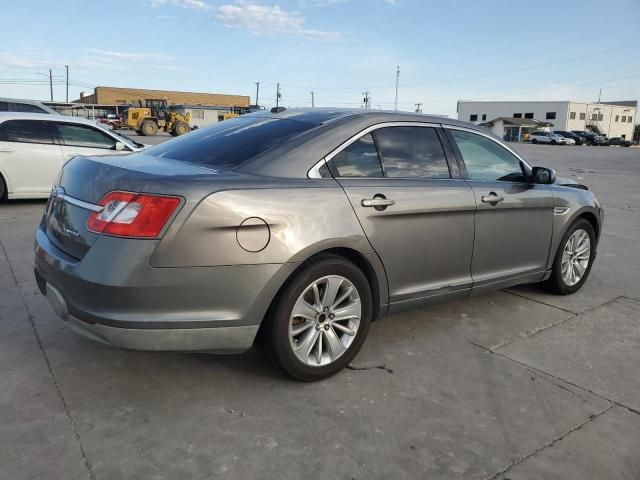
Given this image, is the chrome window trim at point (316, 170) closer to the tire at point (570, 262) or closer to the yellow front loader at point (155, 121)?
the tire at point (570, 262)

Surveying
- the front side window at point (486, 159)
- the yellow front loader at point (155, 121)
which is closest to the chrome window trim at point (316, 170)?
the front side window at point (486, 159)

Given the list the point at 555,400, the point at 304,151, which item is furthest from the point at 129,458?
the point at 555,400

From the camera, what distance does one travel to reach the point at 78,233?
9.20 ft

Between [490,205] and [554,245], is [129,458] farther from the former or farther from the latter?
[554,245]

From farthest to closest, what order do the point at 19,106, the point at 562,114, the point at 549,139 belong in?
the point at 562,114, the point at 549,139, the point at 19,106

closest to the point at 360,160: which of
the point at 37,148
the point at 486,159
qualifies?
the point at 486,159

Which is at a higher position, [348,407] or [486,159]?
[486,159]

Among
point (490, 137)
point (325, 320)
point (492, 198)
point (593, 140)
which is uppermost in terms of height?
point (593, 140)

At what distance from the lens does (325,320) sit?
3127 millimetres

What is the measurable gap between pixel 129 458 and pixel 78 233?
115 cm

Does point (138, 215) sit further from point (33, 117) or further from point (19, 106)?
point (19, 106)

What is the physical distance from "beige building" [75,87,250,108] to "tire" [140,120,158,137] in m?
42.8

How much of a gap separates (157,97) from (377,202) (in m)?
86.7

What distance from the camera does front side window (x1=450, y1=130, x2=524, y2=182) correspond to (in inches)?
159
